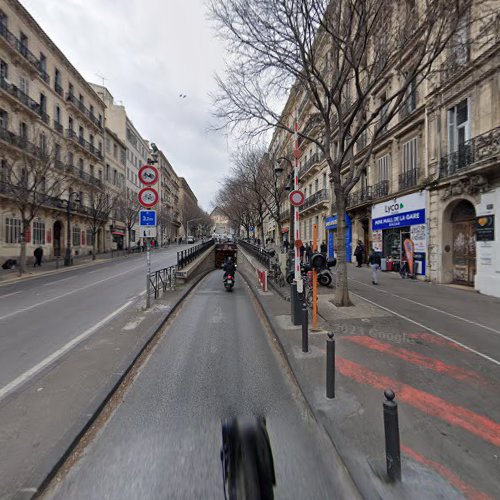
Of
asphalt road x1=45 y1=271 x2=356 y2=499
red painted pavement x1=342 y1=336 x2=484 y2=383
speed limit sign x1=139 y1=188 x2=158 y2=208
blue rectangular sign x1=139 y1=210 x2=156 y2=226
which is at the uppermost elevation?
speed limit sign x1=139 y1=188 x2=158 y2=208

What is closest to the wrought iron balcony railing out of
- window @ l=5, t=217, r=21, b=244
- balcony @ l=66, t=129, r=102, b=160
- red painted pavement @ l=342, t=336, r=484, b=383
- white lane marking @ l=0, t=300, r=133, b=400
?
red painted pavement @ l=342, t=336, r=484, b=383

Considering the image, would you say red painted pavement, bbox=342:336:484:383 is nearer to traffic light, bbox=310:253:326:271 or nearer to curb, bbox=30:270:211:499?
traffic light, bbox=310:253:326:271

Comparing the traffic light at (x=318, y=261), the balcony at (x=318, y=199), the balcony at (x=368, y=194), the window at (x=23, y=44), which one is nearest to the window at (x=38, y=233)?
the window at (x=23, y=44)

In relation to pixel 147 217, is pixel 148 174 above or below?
above

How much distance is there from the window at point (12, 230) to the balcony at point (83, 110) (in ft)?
49.1

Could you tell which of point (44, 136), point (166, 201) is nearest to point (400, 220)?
point (44, 136)

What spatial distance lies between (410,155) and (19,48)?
96.4 feet

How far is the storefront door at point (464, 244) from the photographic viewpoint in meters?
11.0

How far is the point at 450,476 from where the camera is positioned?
223cm

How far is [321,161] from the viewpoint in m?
24.9

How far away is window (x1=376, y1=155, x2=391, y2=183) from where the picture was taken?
16188 mm

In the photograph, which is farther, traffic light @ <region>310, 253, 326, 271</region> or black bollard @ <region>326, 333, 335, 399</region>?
traffic light @ <region>310, 253, 326, 271</region>

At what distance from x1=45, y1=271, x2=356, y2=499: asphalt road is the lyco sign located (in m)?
11.8

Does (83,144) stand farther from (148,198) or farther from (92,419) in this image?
(92,419)
